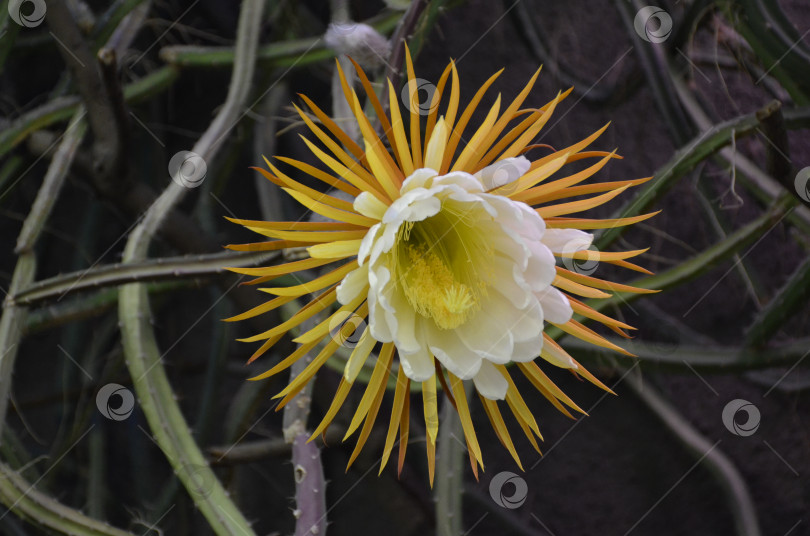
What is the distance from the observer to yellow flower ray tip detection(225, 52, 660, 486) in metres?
0.42

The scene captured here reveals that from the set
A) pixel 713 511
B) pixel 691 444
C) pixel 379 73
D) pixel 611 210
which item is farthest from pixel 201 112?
pixel 713 511

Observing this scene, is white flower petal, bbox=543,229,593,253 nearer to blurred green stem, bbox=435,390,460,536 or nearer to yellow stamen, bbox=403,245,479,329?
Answer: yellow stamen, bbox=403,245,479,329

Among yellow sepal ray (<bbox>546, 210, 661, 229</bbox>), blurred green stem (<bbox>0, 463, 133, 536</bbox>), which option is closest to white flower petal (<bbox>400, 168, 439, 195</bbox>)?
yellow sepal ray (<bbox>546, 210, 661, 229</bbox>)

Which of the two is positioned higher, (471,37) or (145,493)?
(471,37)

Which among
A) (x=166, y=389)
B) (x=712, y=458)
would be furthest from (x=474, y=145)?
(x=712, y=458)

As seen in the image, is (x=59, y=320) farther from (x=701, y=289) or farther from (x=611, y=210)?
(x=701, y=289)

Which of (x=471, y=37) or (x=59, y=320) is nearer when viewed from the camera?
(x=59, y=320)

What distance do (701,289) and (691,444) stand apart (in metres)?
0.29

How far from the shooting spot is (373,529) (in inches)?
42.8

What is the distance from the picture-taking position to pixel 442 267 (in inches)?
20.5

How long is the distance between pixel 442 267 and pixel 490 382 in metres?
0.10

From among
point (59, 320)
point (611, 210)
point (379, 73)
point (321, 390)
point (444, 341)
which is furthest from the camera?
point (611, 210)

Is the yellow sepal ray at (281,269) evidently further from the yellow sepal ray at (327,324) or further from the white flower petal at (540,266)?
the white flower petal at (540,266)

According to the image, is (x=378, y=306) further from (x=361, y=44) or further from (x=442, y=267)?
(x=361, y=44)
